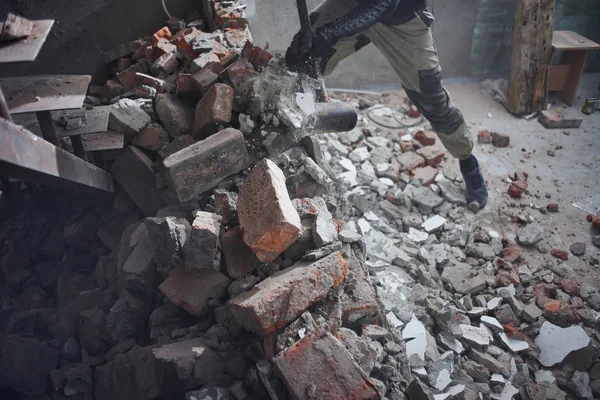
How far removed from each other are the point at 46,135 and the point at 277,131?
124cm

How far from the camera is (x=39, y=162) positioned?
1.81 m

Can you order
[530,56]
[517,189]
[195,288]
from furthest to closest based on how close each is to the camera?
[530,56] < [517,189] < [195,288]

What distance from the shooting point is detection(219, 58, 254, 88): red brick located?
9.18 ft

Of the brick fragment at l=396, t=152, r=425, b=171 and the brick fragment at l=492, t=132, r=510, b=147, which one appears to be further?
the brick fragment at l=492, t=132, r=510, b=147

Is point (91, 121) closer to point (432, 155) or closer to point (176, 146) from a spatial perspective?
point (176, 146)

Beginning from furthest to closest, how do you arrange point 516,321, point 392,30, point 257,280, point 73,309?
point 392,30 → point 516,321 → point 73,309 → point 257,280

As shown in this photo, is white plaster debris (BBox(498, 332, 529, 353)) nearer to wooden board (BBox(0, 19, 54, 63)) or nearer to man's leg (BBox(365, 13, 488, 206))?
man's leg (BBox(365, 13, 488, 206))

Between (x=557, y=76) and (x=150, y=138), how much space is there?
489cm

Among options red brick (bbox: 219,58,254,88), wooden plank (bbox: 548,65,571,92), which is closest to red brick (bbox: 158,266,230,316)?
red brick (bbox: 219,58,254,88)

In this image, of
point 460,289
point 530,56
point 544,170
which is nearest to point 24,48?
point 460,289

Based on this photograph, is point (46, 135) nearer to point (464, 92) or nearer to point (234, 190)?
point (234, 190)

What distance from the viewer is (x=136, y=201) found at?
2.77 meters

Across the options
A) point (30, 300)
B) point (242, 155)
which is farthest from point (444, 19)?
point (30, 300)

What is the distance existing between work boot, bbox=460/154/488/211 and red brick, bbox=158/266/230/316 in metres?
2.58
